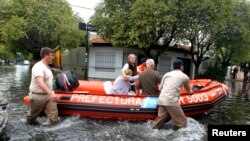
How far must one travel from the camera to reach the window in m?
23.5

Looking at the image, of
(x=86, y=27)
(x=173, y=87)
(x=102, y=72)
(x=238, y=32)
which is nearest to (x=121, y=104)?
(x=173, y=87)

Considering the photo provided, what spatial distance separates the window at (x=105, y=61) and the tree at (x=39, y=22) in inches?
99.2

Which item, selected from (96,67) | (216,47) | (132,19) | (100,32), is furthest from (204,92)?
(216,47)

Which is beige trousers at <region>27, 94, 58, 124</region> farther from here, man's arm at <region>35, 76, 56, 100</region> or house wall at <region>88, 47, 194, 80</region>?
house wall at <region>88, 47, 194, 80</region>

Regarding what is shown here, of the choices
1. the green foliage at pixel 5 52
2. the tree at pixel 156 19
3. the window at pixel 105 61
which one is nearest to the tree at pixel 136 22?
the tree at pixel 156 19

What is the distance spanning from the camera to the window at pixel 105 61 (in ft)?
77.2

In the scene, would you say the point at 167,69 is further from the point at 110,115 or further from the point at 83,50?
the point at 110,115

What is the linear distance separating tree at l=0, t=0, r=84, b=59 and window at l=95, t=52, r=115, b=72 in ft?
8.27

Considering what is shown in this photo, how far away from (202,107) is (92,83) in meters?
3.55

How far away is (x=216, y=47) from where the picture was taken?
83.3 feet

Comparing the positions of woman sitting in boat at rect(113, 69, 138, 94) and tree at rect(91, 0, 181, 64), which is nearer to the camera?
woman sitting in boat at rect(113, 69, 138, 94)

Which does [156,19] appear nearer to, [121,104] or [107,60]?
[107,60]

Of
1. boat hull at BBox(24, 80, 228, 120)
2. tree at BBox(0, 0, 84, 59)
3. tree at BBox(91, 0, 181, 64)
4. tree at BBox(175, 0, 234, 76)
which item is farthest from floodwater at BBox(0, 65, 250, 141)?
tree at BBox(0, 0, 84, 59)

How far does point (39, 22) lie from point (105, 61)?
5941 mm
